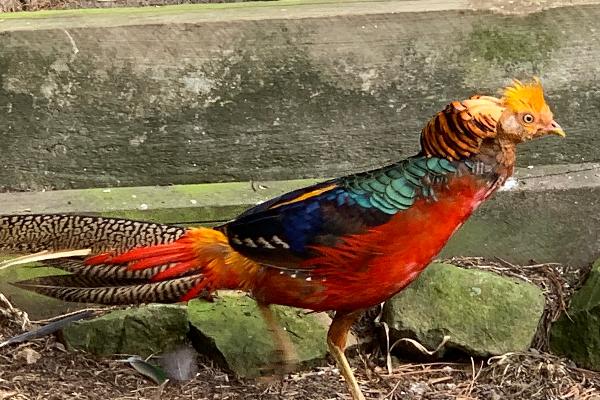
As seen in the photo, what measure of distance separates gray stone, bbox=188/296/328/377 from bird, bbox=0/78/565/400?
25cm

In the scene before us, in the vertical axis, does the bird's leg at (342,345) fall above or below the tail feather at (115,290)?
below

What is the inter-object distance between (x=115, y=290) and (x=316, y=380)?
0.73m

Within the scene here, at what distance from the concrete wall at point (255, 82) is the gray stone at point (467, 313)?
59 cm

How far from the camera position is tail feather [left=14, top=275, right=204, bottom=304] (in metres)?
Result: 2.56

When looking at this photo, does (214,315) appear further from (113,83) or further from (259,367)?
(113,83)

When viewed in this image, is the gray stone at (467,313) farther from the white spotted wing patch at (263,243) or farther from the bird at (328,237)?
the white spotted wing patch at (263,243)

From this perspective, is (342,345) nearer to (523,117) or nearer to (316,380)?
(316,380)

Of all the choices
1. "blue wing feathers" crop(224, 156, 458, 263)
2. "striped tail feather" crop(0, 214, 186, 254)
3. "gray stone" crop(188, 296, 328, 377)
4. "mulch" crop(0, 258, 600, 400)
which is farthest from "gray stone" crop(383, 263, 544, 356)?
"striped tail feather" crop(0, 214, 186, 254)

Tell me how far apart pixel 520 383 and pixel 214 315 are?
0.97 metres

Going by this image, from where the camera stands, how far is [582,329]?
9.98 feet

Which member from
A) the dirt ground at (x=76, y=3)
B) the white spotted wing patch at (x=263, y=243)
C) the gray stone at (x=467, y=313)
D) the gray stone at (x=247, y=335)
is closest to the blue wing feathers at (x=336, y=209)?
the white spotted wing patch at (x=263, y=243)

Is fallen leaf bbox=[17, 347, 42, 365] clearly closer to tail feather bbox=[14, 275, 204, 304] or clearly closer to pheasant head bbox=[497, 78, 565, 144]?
tail feather bbox=[14, 275, 204, 304]

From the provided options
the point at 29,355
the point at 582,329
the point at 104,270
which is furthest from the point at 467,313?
the point at 29,355

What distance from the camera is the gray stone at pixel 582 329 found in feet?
9.89
